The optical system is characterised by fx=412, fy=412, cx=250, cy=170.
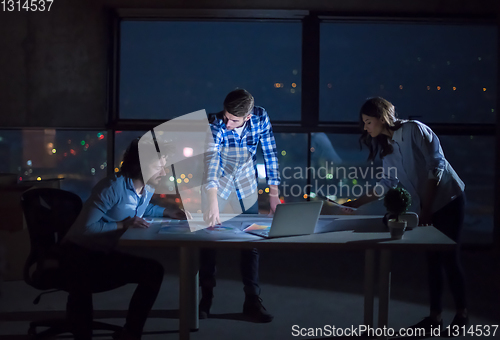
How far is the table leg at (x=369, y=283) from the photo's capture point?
213 centimetres

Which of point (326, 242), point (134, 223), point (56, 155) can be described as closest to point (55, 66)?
point (56, 155)

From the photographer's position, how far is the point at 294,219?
69.2 inches

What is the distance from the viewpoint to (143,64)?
4203 mm

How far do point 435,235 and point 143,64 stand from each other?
131 inches

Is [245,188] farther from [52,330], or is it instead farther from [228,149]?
[52,330]

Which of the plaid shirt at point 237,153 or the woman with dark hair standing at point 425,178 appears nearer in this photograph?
the woman with dark hair standing at point 425,178

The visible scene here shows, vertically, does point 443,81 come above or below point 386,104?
above

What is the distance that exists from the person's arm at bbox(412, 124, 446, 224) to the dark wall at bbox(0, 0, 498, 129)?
2.20 m

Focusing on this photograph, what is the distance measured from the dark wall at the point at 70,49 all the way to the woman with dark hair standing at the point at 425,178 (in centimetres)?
210

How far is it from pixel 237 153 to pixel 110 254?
0.99 metres

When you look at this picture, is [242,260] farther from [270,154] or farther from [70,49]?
[70,49]

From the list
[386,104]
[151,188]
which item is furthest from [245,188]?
[386,104]
